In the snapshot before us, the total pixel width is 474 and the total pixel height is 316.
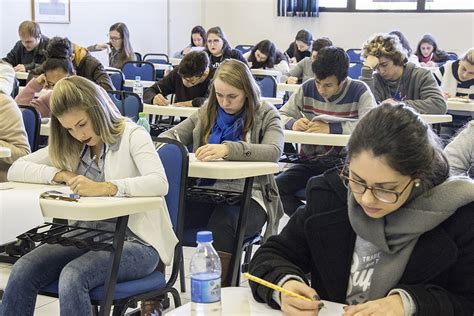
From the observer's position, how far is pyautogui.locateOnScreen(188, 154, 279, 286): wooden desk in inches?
116

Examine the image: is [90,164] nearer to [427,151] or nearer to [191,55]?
[427,151]

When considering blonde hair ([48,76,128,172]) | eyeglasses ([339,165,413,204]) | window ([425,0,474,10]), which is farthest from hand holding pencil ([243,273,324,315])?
window ([425,0,474,10])

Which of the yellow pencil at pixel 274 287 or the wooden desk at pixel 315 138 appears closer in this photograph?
the yellow pencil at pixel 274 287

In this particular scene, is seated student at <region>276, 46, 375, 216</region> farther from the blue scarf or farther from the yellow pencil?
the yellow pencil

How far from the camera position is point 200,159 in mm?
3148

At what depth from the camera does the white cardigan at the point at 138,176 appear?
2.51 m

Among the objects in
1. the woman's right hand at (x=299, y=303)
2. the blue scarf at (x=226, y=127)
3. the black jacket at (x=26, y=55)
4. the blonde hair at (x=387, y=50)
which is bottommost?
the woman's right hand at (x=299, y=303)

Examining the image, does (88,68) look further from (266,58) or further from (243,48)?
(243,48)

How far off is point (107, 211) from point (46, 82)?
9.45 ft

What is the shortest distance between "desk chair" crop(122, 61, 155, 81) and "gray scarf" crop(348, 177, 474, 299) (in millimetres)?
5996

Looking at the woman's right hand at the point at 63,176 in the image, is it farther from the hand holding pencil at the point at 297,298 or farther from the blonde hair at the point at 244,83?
the hand holding pencil at the point at 297,298

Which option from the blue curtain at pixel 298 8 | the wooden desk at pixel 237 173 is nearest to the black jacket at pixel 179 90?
the wooden desk at pixel 237 173

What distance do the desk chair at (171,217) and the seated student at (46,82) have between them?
82.0 inches

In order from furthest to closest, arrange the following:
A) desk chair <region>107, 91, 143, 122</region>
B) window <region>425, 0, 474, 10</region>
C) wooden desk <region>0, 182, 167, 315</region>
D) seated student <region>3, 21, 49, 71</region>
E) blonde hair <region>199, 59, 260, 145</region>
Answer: window <region>425, 0, 474, 10</region> < seated student <region>3, 21, 49, 71</region> < desk chair <region>107, 91, 143, 122</region> < blonde hair <region>199, 59, 260, 145</region> < wooden desk <region>0, 182, 167, 315</region>
